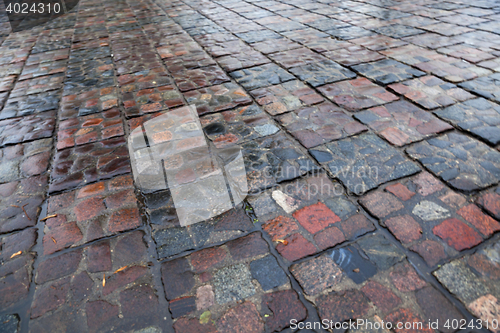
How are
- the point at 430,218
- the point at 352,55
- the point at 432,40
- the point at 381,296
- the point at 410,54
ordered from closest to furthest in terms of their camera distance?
1. the point at 381,296
2. the point at 430,218
3. the point at 410,54
4. the point at 352,55
5. the point at 432,40

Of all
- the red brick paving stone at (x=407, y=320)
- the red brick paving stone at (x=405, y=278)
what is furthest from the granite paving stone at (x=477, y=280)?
the red brick paving stone at (x=407, y=320)

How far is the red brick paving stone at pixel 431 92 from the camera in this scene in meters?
3.14

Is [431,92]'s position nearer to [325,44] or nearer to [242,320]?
[325,44]

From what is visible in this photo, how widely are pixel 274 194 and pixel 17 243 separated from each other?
1762mm

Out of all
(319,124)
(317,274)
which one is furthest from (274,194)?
(319,124)

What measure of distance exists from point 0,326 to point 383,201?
2.38 m

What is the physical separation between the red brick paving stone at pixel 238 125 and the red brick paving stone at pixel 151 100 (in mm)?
587

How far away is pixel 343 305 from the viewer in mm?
1604

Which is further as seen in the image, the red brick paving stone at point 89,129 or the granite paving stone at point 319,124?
the red brick paving stone at point 89,129

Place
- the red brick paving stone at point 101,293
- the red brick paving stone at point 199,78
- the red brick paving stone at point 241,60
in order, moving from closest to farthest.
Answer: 1. the red brick paving stone at point 101,293
2. the red brick paving stone at point 199,78
3. the red brick paving stone at point 241,60

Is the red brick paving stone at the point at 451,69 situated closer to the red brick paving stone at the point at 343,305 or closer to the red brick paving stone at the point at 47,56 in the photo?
the red brick paving stone at the point at 343,305

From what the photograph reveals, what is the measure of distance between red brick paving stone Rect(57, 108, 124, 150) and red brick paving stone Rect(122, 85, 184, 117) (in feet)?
0.60

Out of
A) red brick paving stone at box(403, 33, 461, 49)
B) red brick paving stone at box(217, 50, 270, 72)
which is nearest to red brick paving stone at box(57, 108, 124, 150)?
red brick paving stone at box(217, 50, 270, 72)

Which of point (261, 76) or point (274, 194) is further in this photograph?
point (261, 76)
